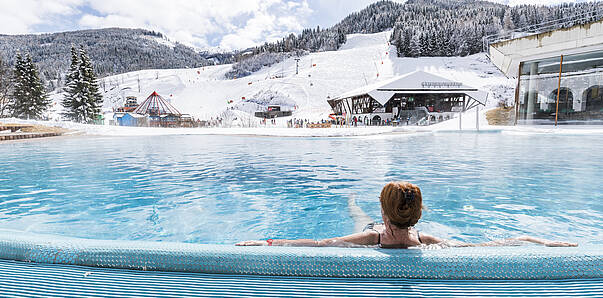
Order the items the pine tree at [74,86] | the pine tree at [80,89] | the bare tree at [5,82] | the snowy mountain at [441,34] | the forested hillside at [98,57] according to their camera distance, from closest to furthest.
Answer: the pine tree at [74,86], the pine tree at [80,89], the bare tree at [5,82], the snowy mountain at [441,34], the forested hillside at [98,57]

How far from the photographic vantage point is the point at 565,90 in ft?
62.3

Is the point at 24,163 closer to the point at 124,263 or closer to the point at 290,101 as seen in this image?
the point at 124,263

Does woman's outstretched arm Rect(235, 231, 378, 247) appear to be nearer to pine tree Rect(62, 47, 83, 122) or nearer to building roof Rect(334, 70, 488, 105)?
building roof Rect(334, 70, 488, 105)

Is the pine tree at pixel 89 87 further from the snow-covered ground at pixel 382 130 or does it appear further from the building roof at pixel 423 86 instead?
the building roof at pixel 423 86

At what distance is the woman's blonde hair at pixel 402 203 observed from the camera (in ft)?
7.06

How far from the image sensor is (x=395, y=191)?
218 centimetres

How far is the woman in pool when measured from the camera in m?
2.16

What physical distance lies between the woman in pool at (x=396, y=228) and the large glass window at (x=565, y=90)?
848 inches

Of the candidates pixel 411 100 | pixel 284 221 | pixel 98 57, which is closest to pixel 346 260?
pixel 284 221

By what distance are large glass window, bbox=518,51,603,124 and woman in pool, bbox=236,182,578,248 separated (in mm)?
21546

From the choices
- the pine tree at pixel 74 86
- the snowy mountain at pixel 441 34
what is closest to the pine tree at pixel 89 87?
the pine tree at pixel 74 86

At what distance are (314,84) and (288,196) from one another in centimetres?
5064

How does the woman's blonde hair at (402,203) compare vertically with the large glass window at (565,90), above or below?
below

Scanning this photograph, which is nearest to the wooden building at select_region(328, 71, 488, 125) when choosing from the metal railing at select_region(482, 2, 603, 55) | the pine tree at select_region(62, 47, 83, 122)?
the metal railing at select_region(482, 2, 603, 55)
